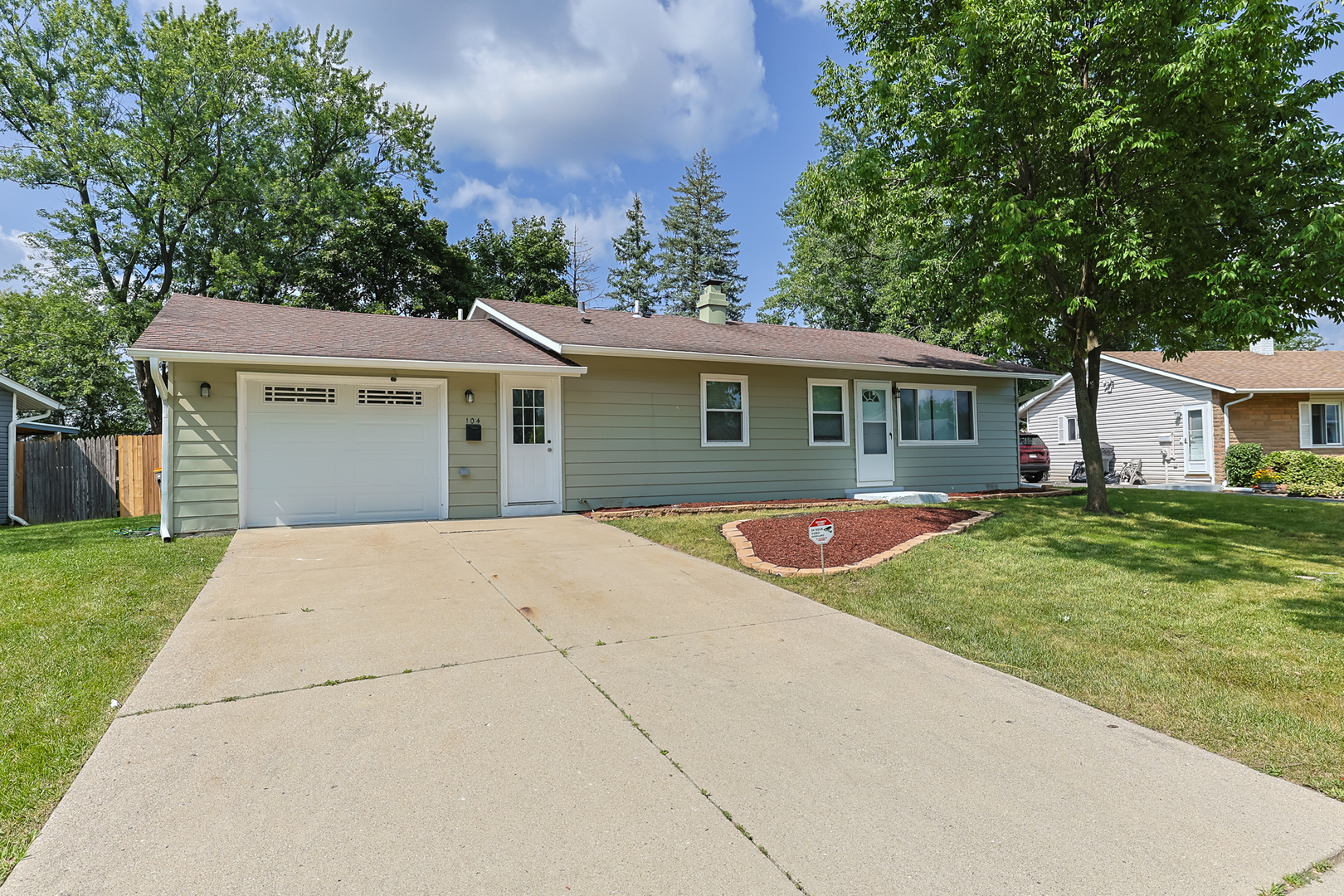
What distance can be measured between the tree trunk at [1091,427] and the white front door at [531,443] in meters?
7.91

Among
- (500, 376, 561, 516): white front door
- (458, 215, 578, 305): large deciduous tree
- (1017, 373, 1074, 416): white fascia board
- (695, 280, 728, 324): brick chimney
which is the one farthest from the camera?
(458, 215, 578, 305): large deciduous tree

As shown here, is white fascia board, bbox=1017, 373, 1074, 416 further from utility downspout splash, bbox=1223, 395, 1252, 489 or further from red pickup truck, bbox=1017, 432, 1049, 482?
red pickup truck, bbox=1017, 432, 1049, 482

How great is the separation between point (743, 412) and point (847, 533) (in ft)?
15.0

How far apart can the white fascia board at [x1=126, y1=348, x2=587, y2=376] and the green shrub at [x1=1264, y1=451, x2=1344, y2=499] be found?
58.4 feet

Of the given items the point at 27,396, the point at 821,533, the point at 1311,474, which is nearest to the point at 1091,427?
the point at 821,533

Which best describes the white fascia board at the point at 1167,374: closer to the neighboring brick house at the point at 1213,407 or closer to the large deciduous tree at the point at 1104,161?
the neighboring brick house at the point at 1213,407

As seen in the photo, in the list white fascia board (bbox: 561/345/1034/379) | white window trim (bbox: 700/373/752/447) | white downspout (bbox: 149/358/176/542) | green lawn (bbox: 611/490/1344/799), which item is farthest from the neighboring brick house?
white downspout (bbox: 149/358/176/542)

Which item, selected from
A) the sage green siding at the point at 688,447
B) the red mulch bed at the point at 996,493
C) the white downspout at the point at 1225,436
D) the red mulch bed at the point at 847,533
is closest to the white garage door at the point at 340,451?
the sage green siding at the point at 688,447

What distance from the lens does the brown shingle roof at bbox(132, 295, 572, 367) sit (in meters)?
8.30

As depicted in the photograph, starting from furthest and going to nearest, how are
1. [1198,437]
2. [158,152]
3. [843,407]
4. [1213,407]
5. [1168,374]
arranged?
[158,152], [1168,374], [1198,437], [1213,407], [843,407]

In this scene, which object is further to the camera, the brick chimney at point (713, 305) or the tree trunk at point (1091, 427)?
the brick chimney at point (713, 305)

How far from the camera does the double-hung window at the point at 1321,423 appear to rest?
58.3ft

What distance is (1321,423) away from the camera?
17938mm

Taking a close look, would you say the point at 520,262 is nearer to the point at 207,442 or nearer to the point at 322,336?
the point at 322,336
